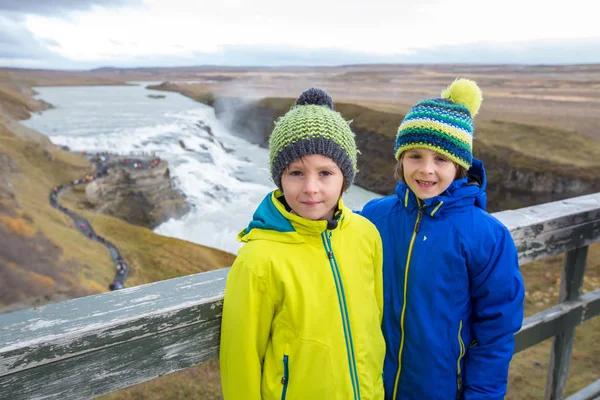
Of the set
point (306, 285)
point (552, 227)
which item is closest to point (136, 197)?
point (552, 227)

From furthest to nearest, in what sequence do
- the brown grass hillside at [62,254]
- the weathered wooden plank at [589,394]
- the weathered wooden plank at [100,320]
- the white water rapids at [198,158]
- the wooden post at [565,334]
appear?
the white water rapids at [198,158], the brown grass hillside at [62,254], the weathered wooden plank at [589,394], the wooden post at [565,334], the weathered wooden plank at [100,320]

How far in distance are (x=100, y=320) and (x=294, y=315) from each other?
1.98 feet

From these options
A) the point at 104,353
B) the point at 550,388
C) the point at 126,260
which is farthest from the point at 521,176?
the point at 104,353

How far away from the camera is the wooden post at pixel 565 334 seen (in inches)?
98.1

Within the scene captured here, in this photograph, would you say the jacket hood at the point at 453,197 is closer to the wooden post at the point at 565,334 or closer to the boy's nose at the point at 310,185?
the boy's nose at the point at 310,185

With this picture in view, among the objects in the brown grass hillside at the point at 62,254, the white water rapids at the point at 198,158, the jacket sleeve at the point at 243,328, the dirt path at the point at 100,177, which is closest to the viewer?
the jacket sleeve at the point at 243,328

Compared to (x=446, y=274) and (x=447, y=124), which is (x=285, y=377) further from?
(x=447, y=124)

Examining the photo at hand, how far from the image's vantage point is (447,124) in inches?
73.0

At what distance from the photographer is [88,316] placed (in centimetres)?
123

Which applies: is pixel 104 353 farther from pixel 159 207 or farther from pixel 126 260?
pixel 159 207

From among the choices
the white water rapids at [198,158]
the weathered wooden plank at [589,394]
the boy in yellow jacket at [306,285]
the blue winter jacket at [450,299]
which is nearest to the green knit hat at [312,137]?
the boy in yellow jacket at [306,285]

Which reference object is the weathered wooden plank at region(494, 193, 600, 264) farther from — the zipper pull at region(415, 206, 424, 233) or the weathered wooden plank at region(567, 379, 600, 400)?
the weathered wooden plank at region(567, 379, 600, 400)

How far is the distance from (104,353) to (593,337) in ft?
28.1

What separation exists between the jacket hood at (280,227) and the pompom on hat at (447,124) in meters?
0.62
